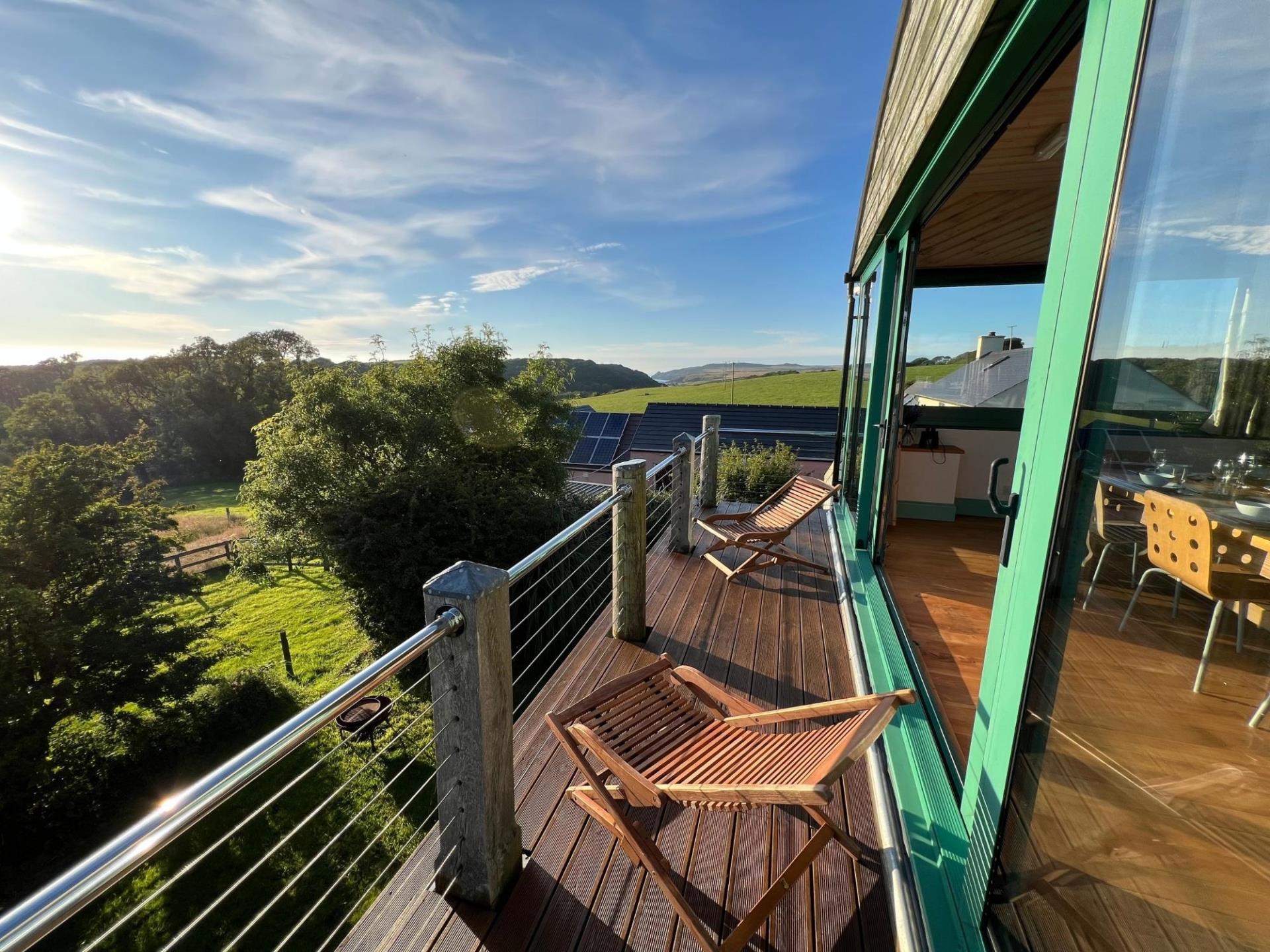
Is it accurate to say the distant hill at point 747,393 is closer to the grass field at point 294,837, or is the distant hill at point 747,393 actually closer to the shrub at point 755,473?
the shrub at point 755,473

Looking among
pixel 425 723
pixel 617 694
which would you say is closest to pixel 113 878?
pixel 617 694

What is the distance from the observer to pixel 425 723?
9.77m

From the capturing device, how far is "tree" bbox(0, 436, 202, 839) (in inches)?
331

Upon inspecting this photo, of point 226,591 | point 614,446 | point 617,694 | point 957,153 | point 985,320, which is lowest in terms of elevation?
point 226,591

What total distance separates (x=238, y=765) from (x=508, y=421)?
1437 cm

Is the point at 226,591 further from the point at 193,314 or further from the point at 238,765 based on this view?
the point at 193,314

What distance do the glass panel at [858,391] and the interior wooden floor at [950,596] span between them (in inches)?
22.4

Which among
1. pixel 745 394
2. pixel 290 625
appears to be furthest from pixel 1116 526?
pixel 745 394

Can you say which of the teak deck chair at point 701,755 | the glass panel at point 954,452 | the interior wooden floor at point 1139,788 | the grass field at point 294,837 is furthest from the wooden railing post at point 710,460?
the interior wooden floor at point 1139,788

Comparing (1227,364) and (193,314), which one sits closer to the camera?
(1227,364)

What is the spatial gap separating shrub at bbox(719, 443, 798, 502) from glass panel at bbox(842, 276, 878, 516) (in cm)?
435

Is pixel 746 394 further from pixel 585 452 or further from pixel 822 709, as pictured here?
pixel 822 709

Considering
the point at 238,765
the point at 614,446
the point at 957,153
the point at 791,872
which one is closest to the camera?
the point at 238,765

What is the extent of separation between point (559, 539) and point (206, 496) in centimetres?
3863
